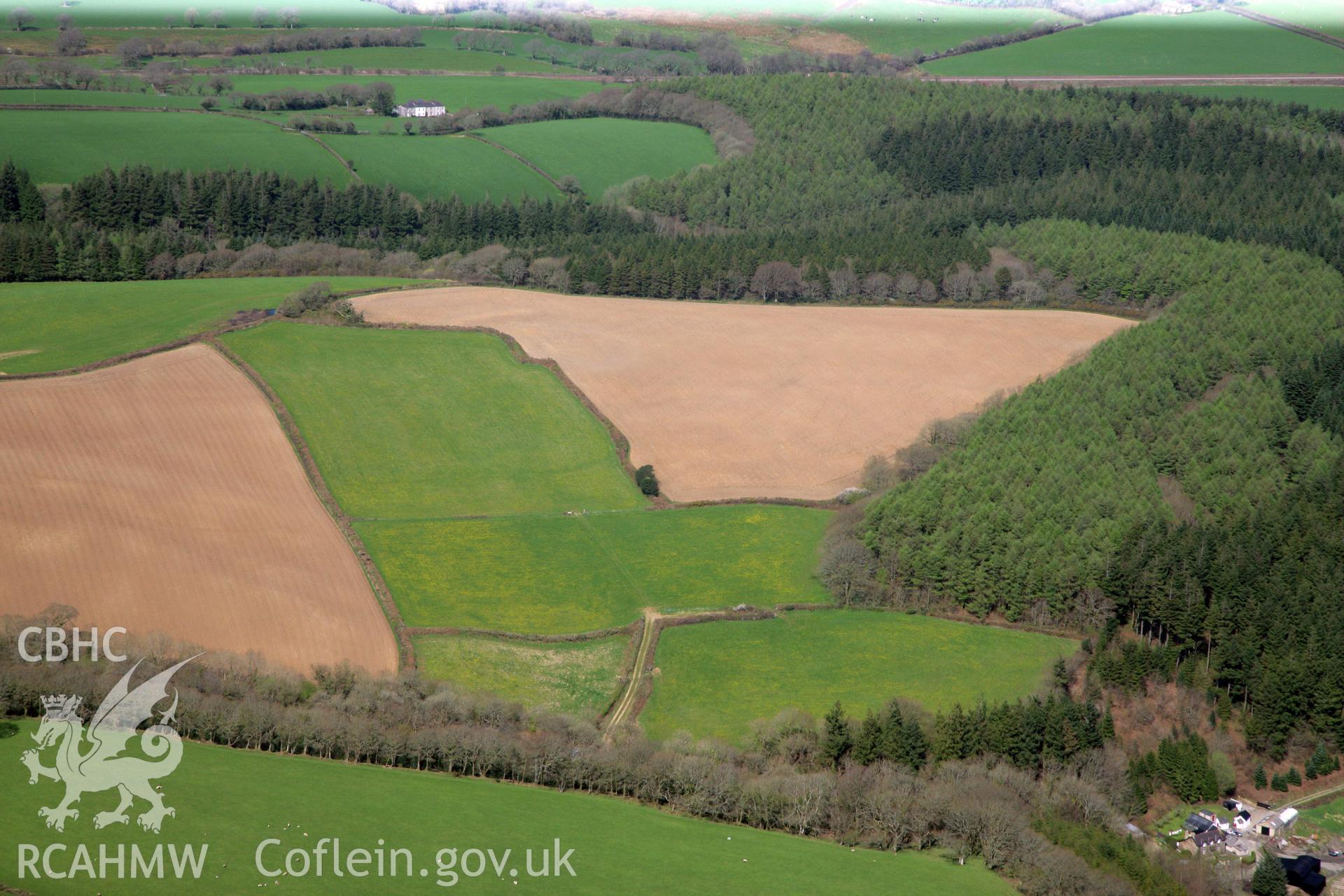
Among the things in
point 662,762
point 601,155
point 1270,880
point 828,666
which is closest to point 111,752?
point 662,762

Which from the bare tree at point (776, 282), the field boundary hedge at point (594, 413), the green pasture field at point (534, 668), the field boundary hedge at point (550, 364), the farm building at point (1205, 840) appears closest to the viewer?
the farm building at point (1205, 840)

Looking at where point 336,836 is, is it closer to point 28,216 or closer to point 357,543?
point 357,543

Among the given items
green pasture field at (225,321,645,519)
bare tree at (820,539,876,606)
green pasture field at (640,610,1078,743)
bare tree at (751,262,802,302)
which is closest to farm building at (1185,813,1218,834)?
green pasture field at (640,610,1078,743)

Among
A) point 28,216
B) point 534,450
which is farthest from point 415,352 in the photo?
point 28,216

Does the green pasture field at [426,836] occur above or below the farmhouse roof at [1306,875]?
above

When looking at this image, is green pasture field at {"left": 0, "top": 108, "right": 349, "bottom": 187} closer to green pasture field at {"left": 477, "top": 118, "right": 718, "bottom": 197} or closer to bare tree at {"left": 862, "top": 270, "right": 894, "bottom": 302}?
green pasture field at {"left": 477, "top": 118, "right": 718, "bottom": 197}

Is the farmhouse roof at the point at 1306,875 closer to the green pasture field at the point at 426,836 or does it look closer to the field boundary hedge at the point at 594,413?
the green pasture field at the point at 426,836

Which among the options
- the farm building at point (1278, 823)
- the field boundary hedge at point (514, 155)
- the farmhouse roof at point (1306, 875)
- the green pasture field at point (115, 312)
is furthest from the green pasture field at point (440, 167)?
the farmhouse roof at point (1306, 875)

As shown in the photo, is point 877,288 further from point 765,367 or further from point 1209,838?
point 1209,838
